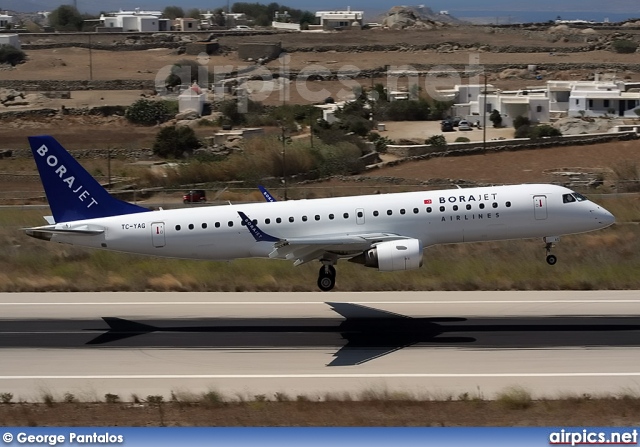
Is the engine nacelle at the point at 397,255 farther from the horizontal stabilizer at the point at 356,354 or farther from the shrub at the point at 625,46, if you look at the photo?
the shrub at the point at 625,46

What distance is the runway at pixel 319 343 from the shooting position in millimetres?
24984

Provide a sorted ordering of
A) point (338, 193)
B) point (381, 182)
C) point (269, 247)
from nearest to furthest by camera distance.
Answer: point (269, 247) → point (338, 193) → point (381, 182)

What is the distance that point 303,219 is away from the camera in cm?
3538

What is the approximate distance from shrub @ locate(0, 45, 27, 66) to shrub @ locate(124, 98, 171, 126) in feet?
176

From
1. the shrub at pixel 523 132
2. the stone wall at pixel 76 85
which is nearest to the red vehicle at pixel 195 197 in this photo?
the shrub at pixel 523 132

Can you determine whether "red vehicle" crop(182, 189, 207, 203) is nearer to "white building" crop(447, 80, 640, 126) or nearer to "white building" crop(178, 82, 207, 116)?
"white building" crop(447, 80, 640, 126)

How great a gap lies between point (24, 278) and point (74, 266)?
2.36 m

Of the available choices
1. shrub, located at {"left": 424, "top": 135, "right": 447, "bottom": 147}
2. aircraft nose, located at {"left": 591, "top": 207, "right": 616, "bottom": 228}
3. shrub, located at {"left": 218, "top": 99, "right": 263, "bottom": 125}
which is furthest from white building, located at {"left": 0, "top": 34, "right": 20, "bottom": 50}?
aircraft nose, located at {"left": 591, "top": 207, "right": 616, "bottom": 228}

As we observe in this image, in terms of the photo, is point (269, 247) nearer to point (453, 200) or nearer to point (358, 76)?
point (453, 200)

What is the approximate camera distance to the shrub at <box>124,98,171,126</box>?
4685 inches

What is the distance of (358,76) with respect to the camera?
159500 millimetres

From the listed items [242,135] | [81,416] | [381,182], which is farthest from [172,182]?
[81,416]

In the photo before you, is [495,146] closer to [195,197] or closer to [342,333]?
[195,197]

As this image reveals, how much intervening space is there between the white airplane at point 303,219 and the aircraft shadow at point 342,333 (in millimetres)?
3229
